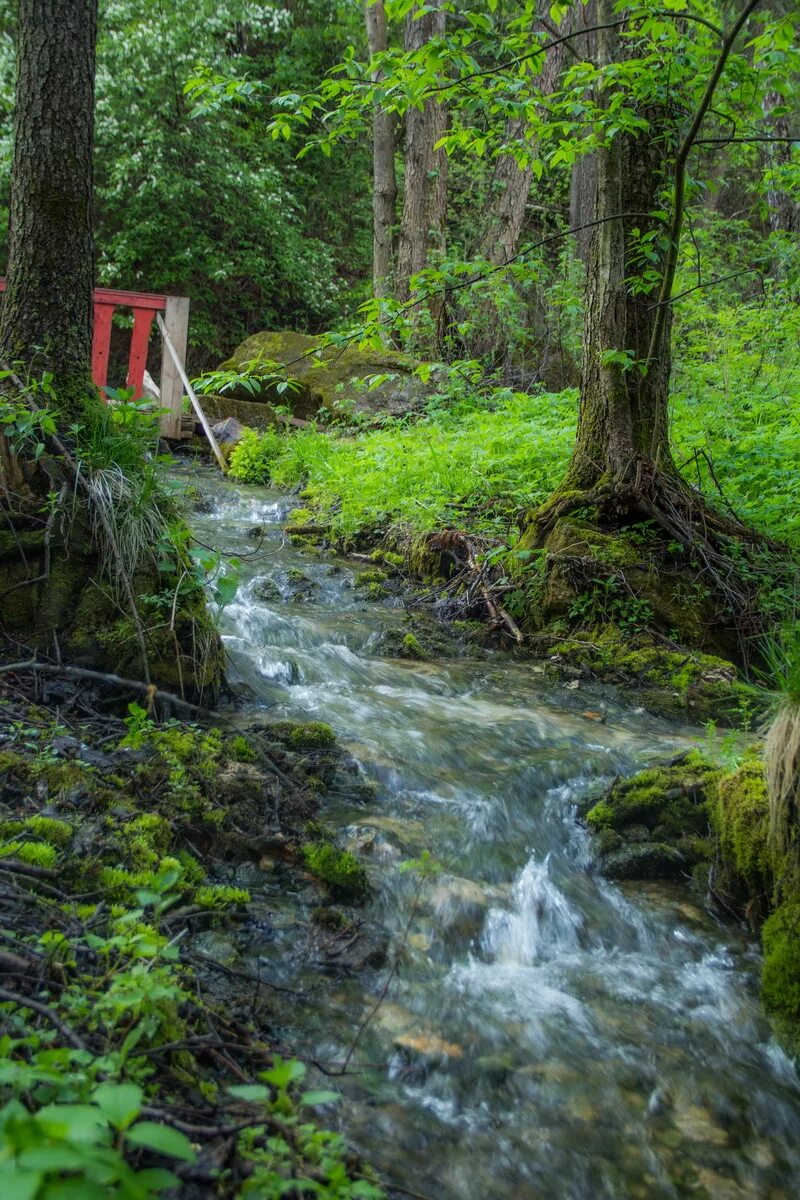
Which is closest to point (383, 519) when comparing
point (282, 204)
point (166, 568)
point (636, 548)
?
point (636, 548)

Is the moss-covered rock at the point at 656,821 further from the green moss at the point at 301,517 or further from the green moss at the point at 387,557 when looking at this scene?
the green moss at the point at 301,517

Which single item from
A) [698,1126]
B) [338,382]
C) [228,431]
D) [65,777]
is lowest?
[698,1126]

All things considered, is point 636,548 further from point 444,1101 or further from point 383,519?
point 444,1101

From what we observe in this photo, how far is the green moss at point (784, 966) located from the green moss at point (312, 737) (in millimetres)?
2065

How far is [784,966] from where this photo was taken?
2.68m

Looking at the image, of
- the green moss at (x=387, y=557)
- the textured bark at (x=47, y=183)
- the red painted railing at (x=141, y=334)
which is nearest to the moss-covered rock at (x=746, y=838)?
the textured bark at (x=47, y=183)

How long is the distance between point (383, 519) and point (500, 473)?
4.02 ft

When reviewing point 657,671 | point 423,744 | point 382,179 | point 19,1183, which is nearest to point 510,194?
point 382,179

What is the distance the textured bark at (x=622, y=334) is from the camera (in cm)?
582

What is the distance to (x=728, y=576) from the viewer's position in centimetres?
578

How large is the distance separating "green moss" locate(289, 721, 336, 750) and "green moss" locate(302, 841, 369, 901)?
90 centimetres

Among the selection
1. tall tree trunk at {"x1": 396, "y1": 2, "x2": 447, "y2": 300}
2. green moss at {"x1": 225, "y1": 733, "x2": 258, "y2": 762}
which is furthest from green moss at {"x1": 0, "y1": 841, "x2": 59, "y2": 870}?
tall tree trunk at {"x1": 396, "y1": 2, "x2": 447, "y2": 300}

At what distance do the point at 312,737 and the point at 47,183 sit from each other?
300 cm

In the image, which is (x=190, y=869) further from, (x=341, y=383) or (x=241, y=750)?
(x=341, y=383)
